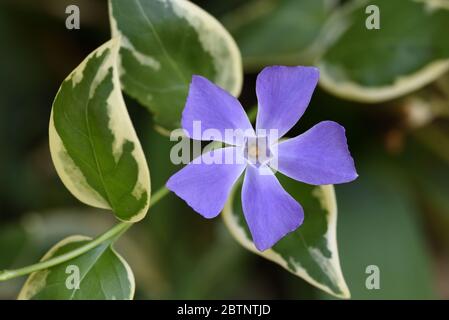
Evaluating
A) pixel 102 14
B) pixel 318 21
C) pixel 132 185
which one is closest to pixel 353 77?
pixel 318 21

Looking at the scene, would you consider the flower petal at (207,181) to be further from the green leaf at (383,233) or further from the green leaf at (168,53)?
the green leaf at (383,233)

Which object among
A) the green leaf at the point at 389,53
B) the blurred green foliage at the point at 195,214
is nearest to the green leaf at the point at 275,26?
the blurred green foliage at the point at 195,214

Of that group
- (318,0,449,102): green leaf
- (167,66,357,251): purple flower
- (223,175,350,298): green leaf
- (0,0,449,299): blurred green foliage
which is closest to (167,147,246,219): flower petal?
(167,66,357,251): purple flower

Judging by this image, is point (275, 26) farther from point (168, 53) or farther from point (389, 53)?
point (168, 53)

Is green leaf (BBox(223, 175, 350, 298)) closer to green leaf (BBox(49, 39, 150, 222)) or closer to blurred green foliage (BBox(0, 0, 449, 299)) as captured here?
green leaf (BBox(49, 39, 150, 222))

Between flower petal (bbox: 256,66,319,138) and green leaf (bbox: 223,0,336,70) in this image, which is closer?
flower petal (bbox: 256,66,319,138)

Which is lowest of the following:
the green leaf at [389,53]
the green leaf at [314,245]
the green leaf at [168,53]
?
the green leaf at [314,245]
